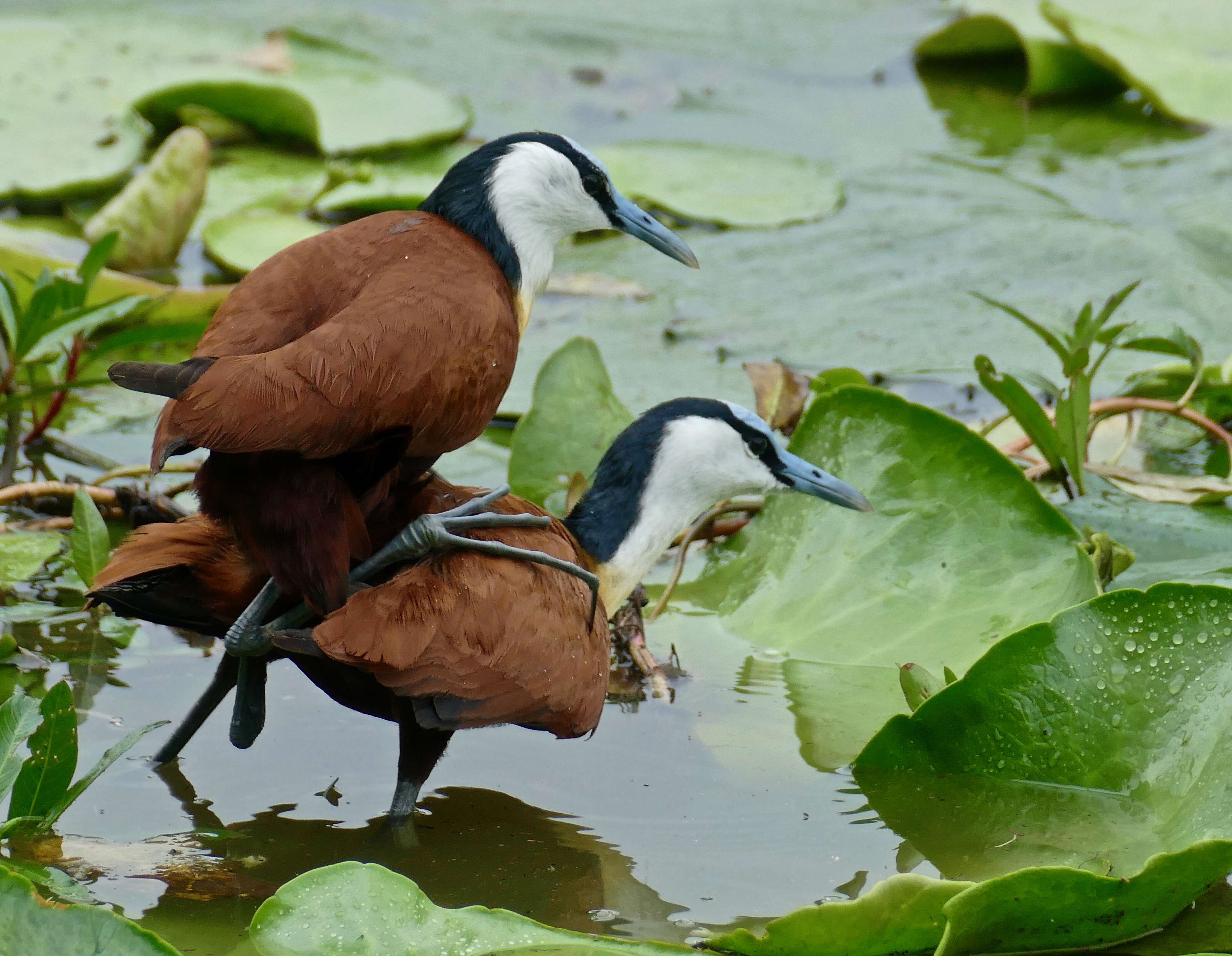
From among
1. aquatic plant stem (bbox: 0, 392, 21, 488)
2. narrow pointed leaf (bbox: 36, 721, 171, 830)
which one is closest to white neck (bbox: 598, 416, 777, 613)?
narrow pointed leaf (bbox: 36, 721, 171, 830)

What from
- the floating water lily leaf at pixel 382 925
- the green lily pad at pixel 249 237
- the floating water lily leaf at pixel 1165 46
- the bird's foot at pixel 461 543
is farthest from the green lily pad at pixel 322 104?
the floating water lily leaf at pixel 382 925

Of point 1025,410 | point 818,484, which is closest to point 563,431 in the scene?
point 818,484

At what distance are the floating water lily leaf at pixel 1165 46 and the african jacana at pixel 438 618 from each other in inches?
152

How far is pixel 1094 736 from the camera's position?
2.49 m

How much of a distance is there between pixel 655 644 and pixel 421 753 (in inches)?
32.9

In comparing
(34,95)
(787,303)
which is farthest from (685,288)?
(34,95)

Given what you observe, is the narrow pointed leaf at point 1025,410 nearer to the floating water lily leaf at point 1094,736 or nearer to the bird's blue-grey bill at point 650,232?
the bird's blue-grey bill at point 650,232

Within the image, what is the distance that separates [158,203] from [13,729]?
2720mm

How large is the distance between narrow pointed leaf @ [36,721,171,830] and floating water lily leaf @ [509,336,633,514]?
1.45 meters

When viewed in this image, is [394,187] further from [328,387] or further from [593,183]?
[328,387]

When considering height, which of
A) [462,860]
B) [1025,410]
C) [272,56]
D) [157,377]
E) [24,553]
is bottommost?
[462,860]

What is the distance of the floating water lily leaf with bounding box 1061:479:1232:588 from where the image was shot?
10.6 feet

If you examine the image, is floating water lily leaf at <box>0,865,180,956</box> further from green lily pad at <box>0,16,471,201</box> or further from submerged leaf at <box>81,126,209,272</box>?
green lily pad at <box>0,16,471,201</box>

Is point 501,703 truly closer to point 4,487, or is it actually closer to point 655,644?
point 655,644
